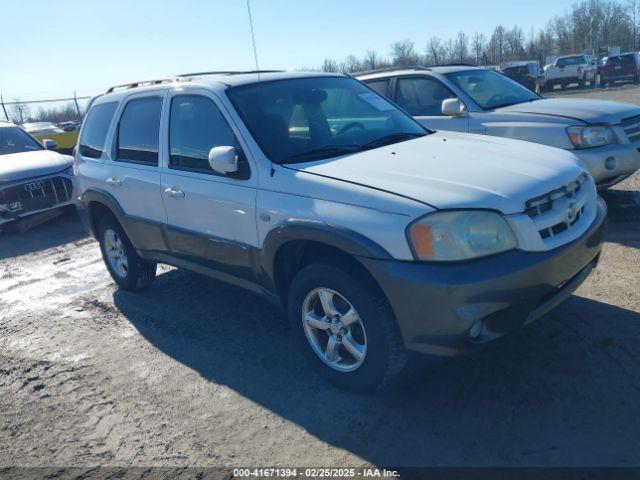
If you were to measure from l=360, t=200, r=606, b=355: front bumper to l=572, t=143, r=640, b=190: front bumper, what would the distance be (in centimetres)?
321

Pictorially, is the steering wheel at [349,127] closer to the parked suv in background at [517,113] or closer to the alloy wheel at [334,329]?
the alloy wheel at [334,329]

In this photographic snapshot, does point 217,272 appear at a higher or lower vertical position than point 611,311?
higher

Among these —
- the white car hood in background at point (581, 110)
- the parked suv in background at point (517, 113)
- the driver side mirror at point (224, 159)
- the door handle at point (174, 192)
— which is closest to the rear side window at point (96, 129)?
the door handle at point (174, 192)

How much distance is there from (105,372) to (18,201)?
5.57m

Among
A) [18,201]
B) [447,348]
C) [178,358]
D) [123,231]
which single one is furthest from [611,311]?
[18,201]

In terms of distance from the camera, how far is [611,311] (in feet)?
13.3

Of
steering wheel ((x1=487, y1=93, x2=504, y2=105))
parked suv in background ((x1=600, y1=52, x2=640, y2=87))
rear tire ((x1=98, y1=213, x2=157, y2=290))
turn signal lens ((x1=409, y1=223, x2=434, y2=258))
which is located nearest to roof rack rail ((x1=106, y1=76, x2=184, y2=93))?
rear tire ((x1=98, y1=213, x2=157, y2=290))

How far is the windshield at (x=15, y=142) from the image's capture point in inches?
382

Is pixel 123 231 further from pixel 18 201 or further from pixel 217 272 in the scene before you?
pixel 18 201

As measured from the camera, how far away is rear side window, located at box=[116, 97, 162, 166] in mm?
4625

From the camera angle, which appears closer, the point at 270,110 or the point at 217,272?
the point at 270,110

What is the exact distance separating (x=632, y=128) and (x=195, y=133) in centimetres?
475

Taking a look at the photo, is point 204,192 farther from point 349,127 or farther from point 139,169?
point 349,127

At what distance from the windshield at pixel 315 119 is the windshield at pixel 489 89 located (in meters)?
2.60
